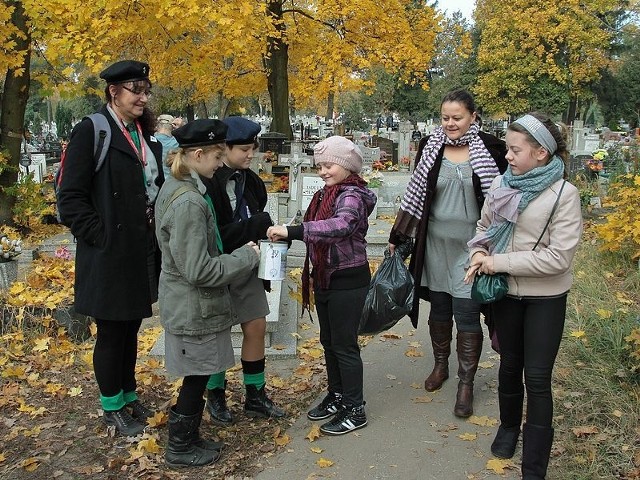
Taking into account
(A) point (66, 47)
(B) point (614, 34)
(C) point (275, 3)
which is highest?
(B) point (614, 34)

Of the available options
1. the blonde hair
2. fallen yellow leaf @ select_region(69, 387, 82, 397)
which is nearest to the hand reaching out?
the blonde hair

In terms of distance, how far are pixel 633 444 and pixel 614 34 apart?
38.6 meters

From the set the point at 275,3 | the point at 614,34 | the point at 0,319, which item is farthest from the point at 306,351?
the point at 614,34

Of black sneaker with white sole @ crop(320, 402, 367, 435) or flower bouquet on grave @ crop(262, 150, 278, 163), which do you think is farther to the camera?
flower bouquet on grave @ crop(262, 150, 278, 163)

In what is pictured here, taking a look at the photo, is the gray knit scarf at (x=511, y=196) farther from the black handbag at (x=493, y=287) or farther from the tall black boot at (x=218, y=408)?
the tall black boot at (x=218, y=408)

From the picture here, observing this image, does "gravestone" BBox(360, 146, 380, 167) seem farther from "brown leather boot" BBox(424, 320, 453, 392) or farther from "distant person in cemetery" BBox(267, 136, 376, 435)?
"distant person in cemetery" BBox(267, 136, 376, 435)

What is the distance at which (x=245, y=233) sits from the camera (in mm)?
3441

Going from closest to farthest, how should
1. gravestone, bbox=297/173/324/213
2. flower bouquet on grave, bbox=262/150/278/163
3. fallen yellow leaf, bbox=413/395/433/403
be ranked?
1. fallen yellow leaf, bbox=413/395/433/403
2. gravestone, bbox=297/173/324/213
3. flower bouquet on grave, bbox=262/150/278/163

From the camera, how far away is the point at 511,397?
10.7ft

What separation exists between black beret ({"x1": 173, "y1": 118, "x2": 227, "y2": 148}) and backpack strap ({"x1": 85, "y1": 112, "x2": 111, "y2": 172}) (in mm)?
506

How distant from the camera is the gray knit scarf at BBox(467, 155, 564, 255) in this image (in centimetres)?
291

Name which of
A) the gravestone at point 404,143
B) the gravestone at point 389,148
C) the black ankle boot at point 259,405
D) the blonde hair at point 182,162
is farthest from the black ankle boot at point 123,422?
the gravestone at point 389,148

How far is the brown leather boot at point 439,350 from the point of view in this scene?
13.7 ft

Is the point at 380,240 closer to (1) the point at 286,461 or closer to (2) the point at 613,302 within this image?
(2) the point at 613,302
